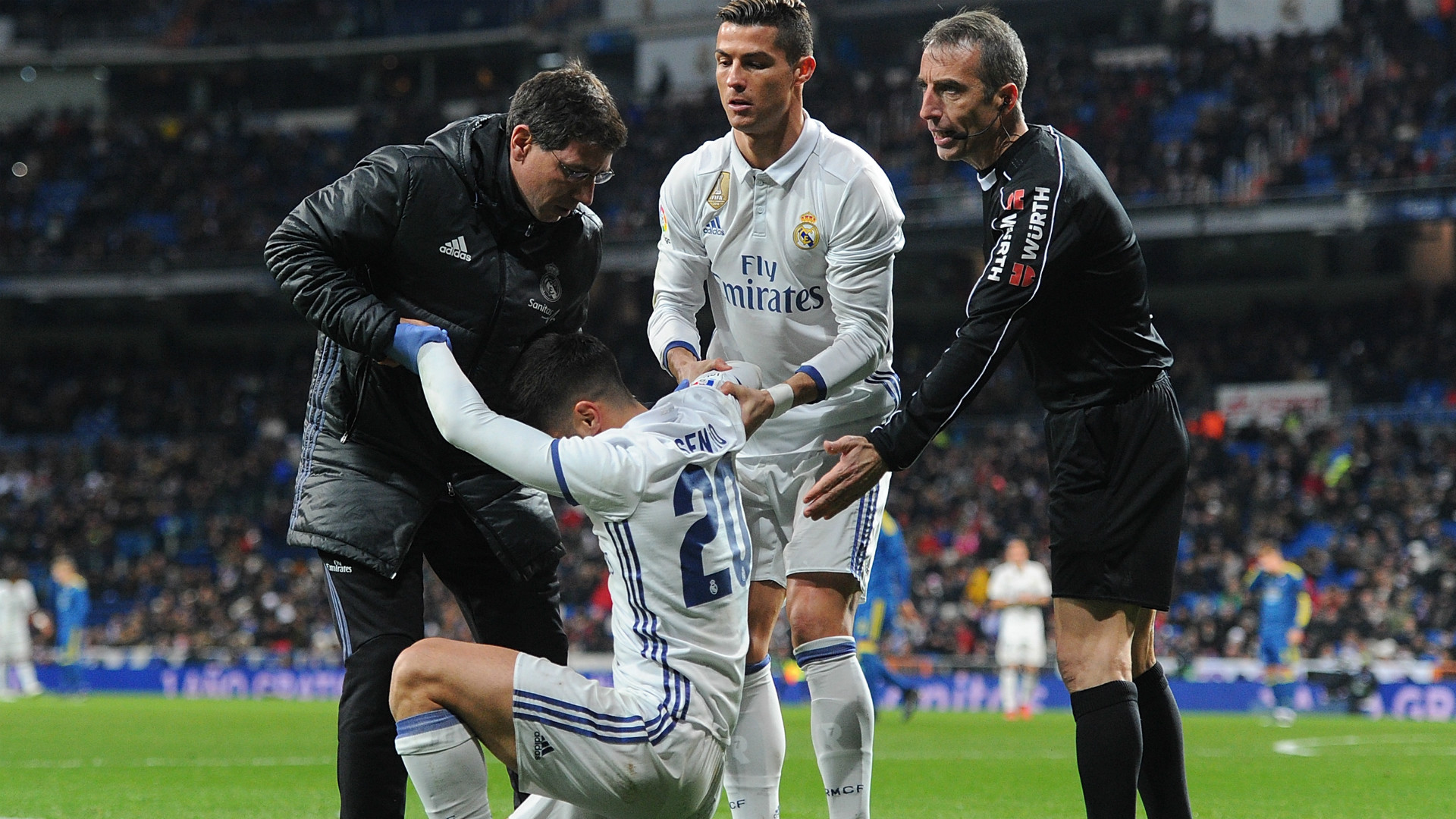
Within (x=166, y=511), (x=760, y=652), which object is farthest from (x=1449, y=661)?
(x=166, y=511)

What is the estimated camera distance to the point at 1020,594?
18.2 m

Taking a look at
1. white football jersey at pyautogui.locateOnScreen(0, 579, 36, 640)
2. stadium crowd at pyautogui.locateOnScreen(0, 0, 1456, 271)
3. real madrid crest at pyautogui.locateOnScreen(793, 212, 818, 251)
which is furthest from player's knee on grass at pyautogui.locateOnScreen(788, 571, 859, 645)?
stadium crowd at pyautogui.locateOnScreen(0, 0, 1456, 271)

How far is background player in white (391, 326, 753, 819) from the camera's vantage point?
3.55m

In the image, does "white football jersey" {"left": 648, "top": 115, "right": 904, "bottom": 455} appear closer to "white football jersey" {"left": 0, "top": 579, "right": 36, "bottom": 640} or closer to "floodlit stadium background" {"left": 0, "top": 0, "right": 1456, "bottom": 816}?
"floodlit stadium background" {"left": 0, "top": 0, "right": 1456, "bottom": 816}

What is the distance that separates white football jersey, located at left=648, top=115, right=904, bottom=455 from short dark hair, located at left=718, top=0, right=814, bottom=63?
0.31m

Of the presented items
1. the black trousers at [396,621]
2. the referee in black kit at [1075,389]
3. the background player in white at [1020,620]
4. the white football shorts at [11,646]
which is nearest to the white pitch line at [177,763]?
the black trousers at [396,621]

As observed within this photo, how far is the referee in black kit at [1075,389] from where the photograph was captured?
14.0ft

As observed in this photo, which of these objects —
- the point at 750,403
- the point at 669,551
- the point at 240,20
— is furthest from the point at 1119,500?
the point at 240,20

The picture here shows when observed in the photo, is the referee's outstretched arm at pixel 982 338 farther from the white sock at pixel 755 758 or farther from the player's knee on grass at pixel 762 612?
the white sock at pixel 755 758

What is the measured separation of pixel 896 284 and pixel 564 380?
28355 mm

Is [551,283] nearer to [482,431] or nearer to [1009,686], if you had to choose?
[482,431]

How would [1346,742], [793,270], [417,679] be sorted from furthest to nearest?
1. [1346,742]
2. [793,270]
3. [417,679]

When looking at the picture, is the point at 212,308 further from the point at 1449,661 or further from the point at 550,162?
the point at 550,162

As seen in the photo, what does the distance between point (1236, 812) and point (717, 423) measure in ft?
15.7
